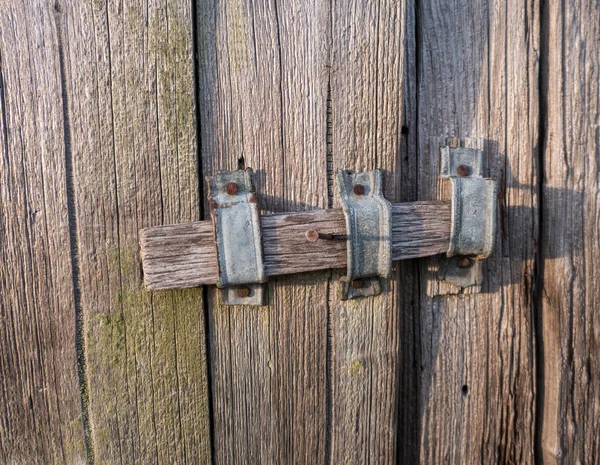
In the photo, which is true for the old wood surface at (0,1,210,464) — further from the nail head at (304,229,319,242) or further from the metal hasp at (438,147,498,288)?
the metal hasp at (438,147,498,288)

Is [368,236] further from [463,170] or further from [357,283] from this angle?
[463,170]

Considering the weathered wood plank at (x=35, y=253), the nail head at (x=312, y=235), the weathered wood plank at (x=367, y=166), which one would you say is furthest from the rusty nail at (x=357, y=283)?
the weathered wood plank at (x=35, y=253)

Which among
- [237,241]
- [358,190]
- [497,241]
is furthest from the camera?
[497,241]

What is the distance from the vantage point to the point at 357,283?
3.40 ft

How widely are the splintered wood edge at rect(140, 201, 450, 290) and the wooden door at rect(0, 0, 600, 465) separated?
0.08 meters

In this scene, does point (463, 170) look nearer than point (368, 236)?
No

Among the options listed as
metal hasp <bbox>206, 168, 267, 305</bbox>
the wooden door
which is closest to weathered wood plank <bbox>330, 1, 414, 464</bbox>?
the wooden door

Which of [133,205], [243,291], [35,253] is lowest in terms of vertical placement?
[243,291]

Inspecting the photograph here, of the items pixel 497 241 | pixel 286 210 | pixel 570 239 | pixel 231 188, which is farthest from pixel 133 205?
pixel 570 239

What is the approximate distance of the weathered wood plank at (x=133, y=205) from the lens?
Answer: 926 mm

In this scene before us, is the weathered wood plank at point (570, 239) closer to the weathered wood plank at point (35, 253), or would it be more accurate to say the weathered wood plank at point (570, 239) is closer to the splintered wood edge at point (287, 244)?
the splintered wood edge at point (287, 244)

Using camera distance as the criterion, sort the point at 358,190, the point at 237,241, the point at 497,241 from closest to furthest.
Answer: the point at 237,241
the point at 358,190
the point at 497,241

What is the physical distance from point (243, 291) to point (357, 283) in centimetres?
28

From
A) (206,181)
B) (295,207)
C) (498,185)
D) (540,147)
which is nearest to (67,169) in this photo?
(206,181)
